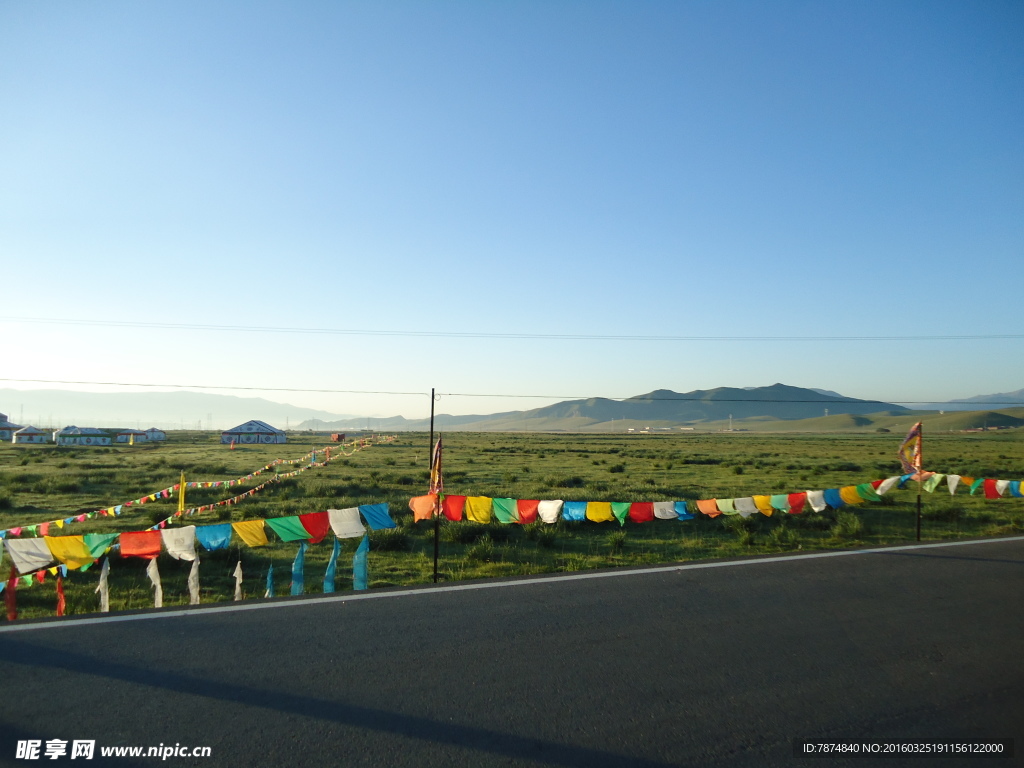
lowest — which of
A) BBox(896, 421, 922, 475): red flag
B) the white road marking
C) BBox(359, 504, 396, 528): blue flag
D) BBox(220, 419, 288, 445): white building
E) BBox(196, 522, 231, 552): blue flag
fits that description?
BBox(220, 419, 288, 445): white building

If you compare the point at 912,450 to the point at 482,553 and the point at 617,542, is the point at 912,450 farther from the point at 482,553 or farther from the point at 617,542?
the point at 482,553

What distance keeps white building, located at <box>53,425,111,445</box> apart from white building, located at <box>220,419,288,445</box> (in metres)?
14.7

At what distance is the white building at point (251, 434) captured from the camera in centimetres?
8600

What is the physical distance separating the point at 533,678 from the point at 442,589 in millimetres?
2732

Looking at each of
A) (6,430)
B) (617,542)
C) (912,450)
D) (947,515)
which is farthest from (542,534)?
(6,430)

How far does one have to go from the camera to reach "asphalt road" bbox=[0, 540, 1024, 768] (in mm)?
4266

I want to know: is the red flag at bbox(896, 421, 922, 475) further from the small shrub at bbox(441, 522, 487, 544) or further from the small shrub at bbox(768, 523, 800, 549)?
the small shrub at bbox(441, 522, 487, 544)

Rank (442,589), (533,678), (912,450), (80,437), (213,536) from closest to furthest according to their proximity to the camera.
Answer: (533,678) → (442,589) → (213,536) → (912,450) → (80,437)

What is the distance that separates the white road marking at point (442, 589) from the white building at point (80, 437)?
89.7 m

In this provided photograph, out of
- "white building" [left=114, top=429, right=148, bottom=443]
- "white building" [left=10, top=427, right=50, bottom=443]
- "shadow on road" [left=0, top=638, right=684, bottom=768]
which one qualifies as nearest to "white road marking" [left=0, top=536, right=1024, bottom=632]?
"shadow on road" [left=0, top=638, right=684, bottom=768]

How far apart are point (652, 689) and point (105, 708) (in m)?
4.14

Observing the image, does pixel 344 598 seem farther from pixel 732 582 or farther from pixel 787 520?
pixel 787 520

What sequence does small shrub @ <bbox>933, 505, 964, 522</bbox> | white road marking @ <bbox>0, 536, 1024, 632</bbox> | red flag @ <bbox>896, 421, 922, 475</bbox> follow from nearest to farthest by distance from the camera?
white road marking @ <bbox>0, 536, 1024, 632</bbox>
red flag @ <bbox>896, 421, 922, 475</bbox>
small shrub @ <bbox>933, 505, 964, 522</bbox>

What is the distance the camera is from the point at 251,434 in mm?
87438
